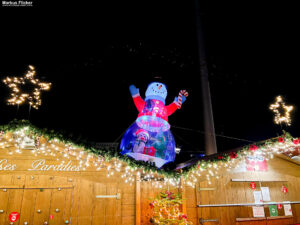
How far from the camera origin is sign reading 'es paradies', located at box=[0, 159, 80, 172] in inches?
246

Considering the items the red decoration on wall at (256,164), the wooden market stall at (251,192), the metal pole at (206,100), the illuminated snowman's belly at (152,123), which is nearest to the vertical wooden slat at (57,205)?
the illuminated snowman's belly at (152,123)

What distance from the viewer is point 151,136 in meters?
7.84

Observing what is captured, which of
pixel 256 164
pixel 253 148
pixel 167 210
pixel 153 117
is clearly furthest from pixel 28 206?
pixel 256 164

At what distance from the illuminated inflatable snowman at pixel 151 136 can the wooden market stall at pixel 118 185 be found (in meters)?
0.91

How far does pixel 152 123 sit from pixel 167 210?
9.90 ft

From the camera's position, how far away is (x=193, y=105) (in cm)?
1580

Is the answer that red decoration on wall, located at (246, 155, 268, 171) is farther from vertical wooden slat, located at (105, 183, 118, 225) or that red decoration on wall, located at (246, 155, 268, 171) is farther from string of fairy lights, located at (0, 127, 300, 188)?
vertical wooden slat, located at (105, 183, 118, 225)

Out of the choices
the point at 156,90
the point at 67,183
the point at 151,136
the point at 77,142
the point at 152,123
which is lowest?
the point at 67,183

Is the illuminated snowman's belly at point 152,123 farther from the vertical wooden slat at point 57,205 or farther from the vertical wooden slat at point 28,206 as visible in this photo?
the vertical wooden slat at point 28,206

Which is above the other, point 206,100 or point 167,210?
point 206,100

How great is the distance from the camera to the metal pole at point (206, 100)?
1114 cm

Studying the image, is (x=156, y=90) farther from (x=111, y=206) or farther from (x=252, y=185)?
(x=252, y=185)

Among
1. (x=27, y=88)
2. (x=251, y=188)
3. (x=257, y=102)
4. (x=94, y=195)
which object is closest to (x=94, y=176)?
(x=94, y=195)

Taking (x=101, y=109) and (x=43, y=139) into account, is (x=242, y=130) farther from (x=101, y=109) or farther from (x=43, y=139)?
(x=43, y=139)
